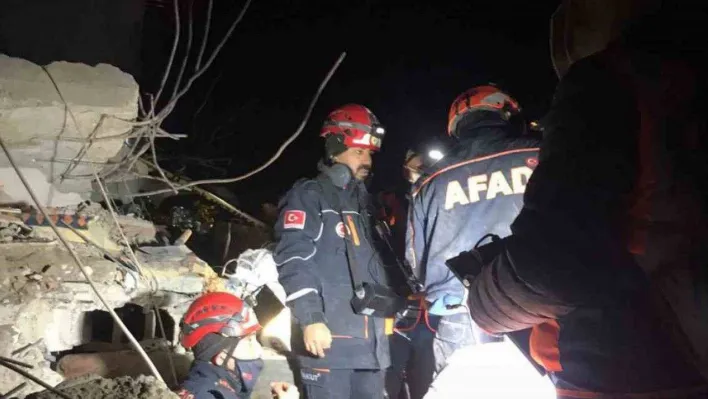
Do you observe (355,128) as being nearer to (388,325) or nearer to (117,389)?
(388,325)

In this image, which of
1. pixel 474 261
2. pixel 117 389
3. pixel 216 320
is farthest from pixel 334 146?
pixel 117 389

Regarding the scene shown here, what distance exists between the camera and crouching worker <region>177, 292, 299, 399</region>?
3.54 meters

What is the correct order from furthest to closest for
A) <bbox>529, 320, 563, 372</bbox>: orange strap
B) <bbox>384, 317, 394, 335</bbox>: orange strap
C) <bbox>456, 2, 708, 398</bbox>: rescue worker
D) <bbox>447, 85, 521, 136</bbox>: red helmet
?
<bbox>384, 317, 394, 335</bbox>: orange strap
<bbox>447, 85, 521, 136</bbox>: red helmet
<bbox>529, 320, 563, 372</bbox>: orange strap
<bbox>456, 2, 708, 398</bbox>: rescue worker

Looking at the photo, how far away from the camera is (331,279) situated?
4184 mm

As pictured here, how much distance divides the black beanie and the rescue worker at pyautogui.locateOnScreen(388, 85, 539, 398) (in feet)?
3.96

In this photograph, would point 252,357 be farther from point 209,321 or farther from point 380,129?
point 380,129

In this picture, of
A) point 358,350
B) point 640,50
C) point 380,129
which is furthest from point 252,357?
point 640,50

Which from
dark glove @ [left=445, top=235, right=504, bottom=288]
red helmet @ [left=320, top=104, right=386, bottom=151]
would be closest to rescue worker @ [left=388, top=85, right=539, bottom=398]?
red helmet @ [left=320, top=104, right=386, bottom=151]

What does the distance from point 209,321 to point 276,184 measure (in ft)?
25.1

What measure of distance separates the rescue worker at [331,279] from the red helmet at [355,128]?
31cm

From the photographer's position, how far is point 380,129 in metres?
4.91

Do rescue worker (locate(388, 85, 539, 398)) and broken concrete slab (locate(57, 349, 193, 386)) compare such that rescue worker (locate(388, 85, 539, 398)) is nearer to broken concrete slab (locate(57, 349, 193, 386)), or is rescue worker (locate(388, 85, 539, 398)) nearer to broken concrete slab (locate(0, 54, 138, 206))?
broken concrete slab (locate(57, 349, 193, 386))

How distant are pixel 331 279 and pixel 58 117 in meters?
2.23

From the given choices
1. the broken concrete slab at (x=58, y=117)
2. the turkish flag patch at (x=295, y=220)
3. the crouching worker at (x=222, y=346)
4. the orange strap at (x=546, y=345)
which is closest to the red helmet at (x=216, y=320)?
the crouching worker at (x=222, y=346)
